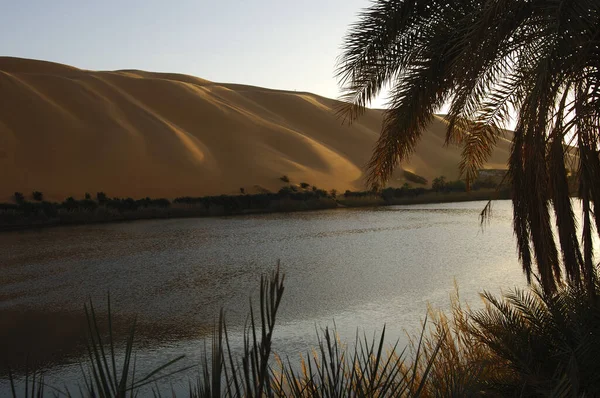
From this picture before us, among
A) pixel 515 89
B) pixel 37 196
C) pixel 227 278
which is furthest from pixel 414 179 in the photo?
pixel 515 89

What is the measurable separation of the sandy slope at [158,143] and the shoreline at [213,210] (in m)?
5.59

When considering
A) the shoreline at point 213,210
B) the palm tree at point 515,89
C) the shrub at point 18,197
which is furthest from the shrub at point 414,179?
the palm tree at point 515,89

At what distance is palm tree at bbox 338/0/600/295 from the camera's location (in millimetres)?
4262

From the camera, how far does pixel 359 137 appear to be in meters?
51.9

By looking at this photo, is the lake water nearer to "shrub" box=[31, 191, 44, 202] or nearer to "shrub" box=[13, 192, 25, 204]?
"shrub" box=[13, 192, 25, 204]

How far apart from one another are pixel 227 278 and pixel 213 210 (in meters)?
12.5

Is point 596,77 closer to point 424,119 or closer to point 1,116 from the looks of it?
point 424,119

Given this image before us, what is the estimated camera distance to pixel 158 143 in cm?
3628

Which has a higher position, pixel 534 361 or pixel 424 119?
pixel 424 119

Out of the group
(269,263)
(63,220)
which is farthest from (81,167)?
(269,263)

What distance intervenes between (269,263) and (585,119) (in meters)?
7.52

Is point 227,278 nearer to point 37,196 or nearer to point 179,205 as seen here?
point 179,205

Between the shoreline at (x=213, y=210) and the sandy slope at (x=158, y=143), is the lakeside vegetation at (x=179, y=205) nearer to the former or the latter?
the shoreline at (x=213, y=210)

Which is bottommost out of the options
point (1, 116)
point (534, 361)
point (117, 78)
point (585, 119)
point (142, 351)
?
point (142, 351)
